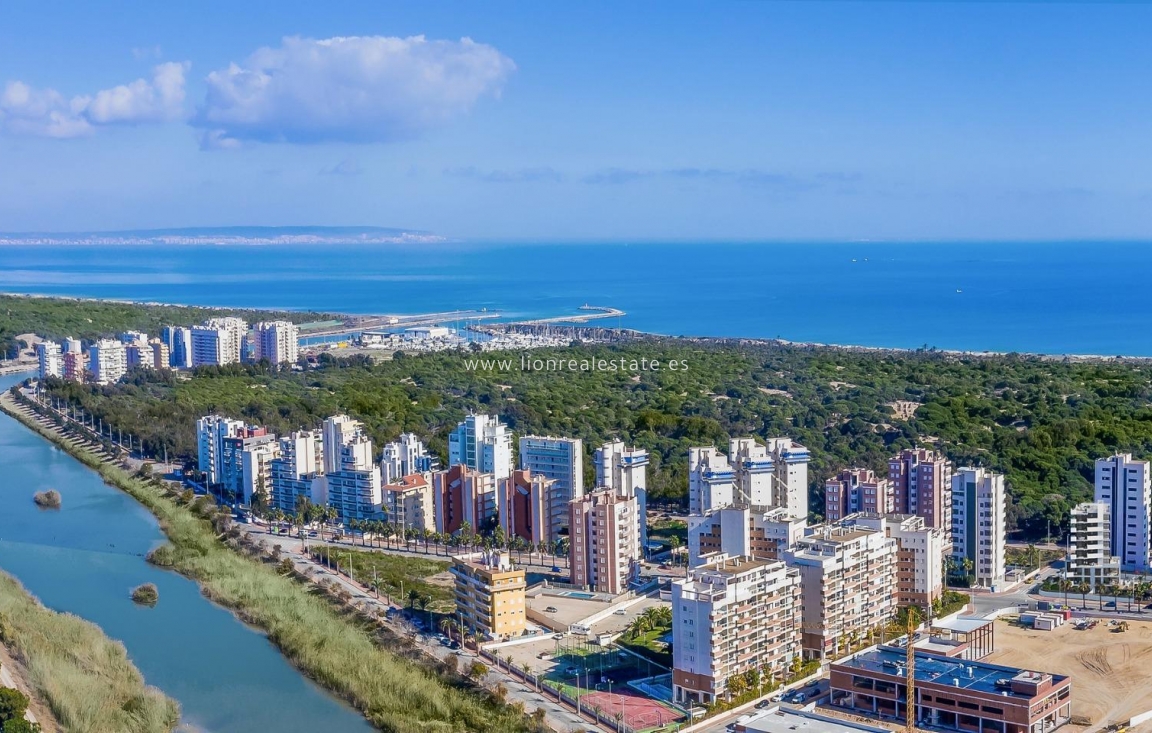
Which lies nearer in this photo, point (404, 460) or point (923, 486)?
point (923, 486)

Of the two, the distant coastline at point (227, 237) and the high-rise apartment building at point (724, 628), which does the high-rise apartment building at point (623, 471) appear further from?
the distant coastline at point (227, 237)

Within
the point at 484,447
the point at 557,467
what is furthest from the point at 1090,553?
the point at 484,447

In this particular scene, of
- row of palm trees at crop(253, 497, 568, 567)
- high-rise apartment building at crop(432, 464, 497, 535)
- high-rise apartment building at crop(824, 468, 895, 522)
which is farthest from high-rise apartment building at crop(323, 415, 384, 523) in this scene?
high-rise apartment building at crop(824, 468, 895, 522)

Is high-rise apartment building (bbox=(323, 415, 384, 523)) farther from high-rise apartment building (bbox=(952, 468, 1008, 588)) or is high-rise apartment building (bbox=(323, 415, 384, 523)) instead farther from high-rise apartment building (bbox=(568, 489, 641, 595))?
high-rise apartment building (bbox=(952, 468, 1008, 588))

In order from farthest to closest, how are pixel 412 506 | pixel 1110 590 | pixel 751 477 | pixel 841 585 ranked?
pixel 412 506 → pixel 751 477 → pixel 1110 590 → pixel 841 585

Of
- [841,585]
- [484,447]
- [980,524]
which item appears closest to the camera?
[841,585]

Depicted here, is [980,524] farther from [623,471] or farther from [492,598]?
[492,598]

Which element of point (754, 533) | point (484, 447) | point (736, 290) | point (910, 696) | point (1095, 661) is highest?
point (736, 290)
